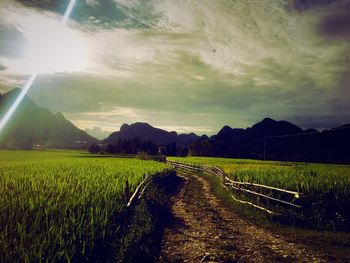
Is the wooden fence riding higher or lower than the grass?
higher

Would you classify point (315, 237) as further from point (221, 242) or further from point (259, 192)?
point (259, 192)

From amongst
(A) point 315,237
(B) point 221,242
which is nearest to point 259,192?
(A) point 315,237

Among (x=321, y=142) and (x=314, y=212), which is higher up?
(x=321, y=142)

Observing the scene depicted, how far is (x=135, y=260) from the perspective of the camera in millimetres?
9070

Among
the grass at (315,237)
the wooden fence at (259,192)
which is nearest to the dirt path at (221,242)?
the grass at (315,237)

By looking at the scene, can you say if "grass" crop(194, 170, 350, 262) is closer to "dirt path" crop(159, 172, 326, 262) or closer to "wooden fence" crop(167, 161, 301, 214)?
"dirt path" crop(159, 172, 326, 262)

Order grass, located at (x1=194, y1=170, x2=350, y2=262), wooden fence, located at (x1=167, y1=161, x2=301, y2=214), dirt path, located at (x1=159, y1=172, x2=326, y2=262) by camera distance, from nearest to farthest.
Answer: dirt path, located at (x1=159, y1=172, x2=326, y2=262) → grass, located at (x1=194, y1=170, x2=350, y2=262) → wooden fence, located at (x1=167, y1=161, x2=301, y2=214)

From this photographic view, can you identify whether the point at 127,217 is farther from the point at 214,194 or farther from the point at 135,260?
the point at 214,194

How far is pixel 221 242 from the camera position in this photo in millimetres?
11750

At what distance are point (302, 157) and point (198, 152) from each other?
53291mm

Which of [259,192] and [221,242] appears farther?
[259,192]

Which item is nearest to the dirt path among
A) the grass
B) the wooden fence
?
the grass

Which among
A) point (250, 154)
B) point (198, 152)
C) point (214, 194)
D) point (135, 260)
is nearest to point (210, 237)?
point (135, 260)

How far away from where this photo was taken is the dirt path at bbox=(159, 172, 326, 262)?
1009 centimetres
